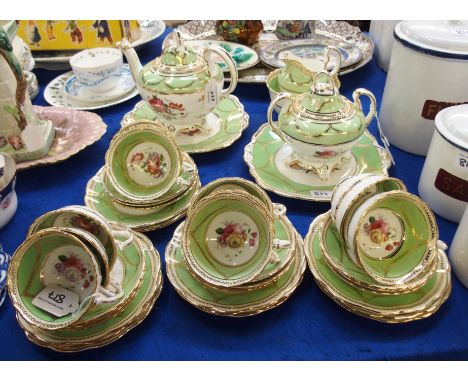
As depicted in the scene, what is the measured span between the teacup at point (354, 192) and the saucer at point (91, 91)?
0.86m

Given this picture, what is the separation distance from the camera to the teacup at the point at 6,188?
35.6 inches

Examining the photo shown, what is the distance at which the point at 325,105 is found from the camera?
937 mm

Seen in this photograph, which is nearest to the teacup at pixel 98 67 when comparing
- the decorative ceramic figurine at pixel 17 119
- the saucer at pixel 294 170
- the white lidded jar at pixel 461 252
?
the decorative ceramic figurine at pixel 17 119

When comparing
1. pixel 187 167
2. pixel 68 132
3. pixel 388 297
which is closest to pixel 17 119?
pixel 68 132

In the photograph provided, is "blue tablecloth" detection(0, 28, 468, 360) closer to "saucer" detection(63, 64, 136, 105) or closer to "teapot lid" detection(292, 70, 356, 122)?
"teapot lid" detection(292, 70, 356, 122)

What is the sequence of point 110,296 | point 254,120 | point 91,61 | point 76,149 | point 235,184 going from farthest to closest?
point 91,61 < point 254,120 < point 76,149 < point 235,184 < point 110,296

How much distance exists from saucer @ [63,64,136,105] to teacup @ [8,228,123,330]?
71 centimetres

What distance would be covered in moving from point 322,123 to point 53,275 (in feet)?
2.01

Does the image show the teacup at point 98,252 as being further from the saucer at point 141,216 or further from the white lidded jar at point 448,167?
the white lidded jar at point 448,167

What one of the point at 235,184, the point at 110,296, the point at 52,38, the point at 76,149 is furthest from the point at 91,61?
the point at 110,296

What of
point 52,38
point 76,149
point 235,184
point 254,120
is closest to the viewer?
point 235,184

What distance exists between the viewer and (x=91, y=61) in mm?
1380

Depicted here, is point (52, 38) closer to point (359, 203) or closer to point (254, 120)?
point (254, 120)

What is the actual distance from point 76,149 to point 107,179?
0.19m
